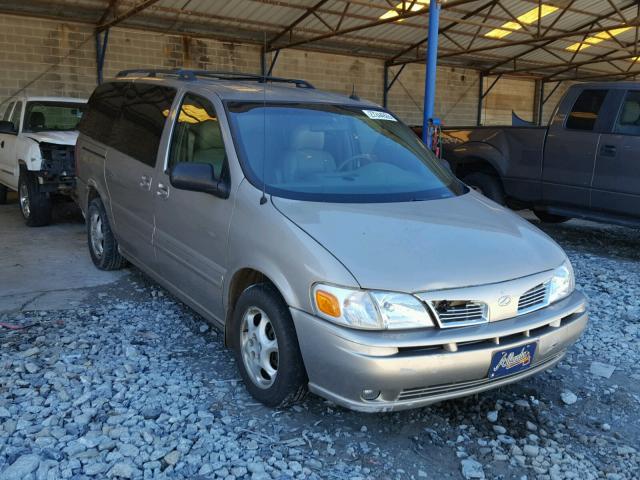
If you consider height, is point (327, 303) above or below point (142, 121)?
below

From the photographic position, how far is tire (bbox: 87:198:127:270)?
5286mm

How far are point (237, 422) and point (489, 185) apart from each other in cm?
576

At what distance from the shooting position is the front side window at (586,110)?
674 centimetres

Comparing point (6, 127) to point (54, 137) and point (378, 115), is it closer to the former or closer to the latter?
point (54, 137)

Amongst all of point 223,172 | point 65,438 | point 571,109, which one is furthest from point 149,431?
point 571,109

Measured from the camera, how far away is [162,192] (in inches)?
158

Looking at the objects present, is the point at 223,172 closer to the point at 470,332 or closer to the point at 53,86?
the point at 470,332

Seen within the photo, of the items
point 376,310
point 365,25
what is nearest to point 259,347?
point 376,310

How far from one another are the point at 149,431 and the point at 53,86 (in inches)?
483

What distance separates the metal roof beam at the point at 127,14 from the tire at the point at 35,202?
5011 mm

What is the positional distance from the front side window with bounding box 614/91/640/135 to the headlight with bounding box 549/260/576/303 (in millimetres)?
4063

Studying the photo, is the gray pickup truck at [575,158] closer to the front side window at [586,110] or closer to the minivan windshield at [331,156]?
the front side window at [586,110]

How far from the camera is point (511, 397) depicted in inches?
133

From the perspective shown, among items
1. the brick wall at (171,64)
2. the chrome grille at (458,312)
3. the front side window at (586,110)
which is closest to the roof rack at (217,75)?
the chrome grille at (458,312)
